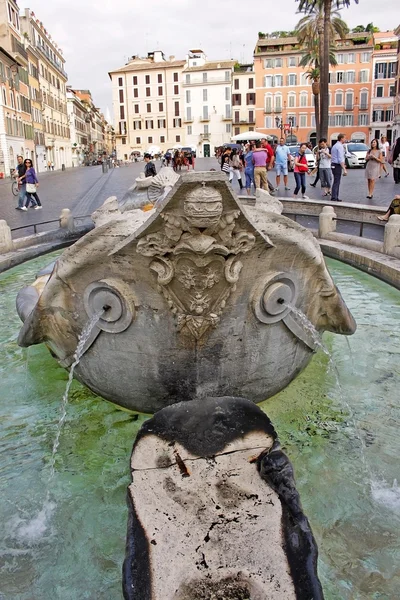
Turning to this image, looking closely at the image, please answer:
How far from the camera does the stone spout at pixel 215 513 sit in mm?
2080

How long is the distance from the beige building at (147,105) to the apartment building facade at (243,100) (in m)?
10.0

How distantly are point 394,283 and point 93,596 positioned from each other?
223 inches

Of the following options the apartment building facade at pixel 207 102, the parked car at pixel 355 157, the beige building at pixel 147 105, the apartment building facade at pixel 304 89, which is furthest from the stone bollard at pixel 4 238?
the beige building at pixel 147 105

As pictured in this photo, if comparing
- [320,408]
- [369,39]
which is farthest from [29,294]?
[369,39]

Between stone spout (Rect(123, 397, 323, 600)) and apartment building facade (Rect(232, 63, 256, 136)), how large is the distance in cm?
8191

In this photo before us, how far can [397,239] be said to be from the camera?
24.9 ft

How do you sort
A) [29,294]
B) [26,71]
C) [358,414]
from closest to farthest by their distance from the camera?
[358,414] < [29,294] < [26,71]

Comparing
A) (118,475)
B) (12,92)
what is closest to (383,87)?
(12,92)

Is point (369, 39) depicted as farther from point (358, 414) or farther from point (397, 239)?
point (358, 414)

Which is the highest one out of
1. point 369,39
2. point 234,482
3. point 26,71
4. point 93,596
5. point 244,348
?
point 369,39

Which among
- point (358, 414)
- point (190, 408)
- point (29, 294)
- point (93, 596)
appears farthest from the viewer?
point (29, 294)

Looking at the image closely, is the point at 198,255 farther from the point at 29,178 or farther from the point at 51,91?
the point at 51,91

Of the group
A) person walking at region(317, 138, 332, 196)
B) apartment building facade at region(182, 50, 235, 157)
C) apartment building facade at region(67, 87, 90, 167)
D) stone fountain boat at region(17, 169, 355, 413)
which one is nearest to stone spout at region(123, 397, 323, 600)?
stone fountain boat at region(17, 169, 355, 413)

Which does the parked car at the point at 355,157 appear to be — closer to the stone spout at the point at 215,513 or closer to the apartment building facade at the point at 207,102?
the stone spout at the point at 215,513
